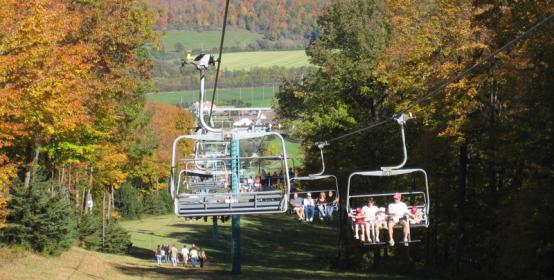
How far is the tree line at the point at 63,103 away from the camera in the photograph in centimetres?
3753

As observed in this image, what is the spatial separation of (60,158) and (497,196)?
81.7 feet

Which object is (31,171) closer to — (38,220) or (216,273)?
(38,220)

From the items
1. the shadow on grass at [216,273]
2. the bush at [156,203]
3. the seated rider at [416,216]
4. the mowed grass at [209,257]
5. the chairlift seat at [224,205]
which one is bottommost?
the shadow on grass at [216,273]

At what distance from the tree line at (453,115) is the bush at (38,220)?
59.6 feet

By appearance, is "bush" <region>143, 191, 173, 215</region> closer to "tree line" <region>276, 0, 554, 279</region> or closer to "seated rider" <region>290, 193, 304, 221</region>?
"tree line" <region>276, 0, 554, 279</region>

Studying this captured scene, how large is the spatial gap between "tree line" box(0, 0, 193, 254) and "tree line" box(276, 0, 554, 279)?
1236cm

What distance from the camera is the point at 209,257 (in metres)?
70.0

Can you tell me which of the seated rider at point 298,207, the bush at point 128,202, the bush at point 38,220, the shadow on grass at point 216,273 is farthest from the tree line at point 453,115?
the bush at point 128,202

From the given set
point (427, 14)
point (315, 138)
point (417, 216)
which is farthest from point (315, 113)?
point (417, 216)

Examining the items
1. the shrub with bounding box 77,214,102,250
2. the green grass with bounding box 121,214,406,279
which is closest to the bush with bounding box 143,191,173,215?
the green grass with bounding box 121,214,406,279

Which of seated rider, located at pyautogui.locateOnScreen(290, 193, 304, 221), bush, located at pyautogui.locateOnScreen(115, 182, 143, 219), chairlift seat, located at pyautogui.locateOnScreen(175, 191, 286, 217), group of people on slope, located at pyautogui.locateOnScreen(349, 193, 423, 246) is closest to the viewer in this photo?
chairlift seat, located at pyautogui.locateOnScreen(175, 191, 286, 217)

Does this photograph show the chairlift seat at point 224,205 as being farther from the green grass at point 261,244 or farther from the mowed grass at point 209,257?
the green grass at point 261,244

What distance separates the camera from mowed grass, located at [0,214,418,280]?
4388 cm

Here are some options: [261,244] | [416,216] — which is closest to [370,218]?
[416,216]
